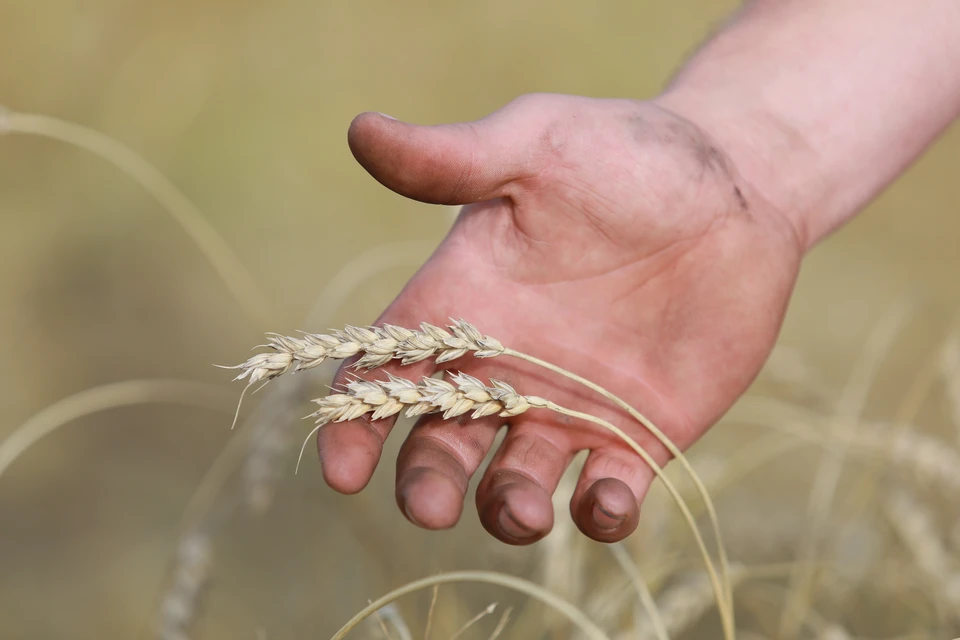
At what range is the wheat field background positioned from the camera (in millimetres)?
2176

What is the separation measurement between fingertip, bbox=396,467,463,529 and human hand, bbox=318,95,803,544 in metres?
0.09

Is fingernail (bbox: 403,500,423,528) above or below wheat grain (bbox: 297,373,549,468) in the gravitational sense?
below

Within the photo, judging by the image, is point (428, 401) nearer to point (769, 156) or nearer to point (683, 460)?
point (683, 460)

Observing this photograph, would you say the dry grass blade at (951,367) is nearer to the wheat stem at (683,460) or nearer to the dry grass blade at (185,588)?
the wheat stem at (683,460)

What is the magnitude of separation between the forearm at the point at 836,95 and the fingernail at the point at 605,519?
767 millimetres

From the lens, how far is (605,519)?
35.4 inches

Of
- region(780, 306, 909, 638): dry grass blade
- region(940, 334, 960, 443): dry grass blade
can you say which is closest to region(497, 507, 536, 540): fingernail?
region(780, 306, 909, 638): dry grass blade

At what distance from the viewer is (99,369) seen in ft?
9.68

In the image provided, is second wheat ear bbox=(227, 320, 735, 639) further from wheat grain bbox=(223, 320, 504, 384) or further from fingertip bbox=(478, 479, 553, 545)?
fingertip bbox=(478, 479, 553, 545)

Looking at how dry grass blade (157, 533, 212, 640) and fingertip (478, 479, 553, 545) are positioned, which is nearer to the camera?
fingertip (478, 479, 553, 545)

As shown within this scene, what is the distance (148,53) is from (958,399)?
3.43 metres

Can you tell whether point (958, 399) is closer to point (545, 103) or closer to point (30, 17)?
point (545, 103)

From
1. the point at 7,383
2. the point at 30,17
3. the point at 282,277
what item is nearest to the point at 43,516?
the point at 7,383

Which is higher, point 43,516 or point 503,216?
point 503,216
